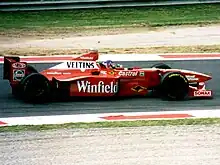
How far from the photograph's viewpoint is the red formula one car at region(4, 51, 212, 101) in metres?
13.1

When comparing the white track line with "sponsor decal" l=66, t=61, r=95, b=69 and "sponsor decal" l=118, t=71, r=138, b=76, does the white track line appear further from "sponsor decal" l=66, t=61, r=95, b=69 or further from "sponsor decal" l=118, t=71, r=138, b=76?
"sponsor decal" l=66, t=61, r=95, b=69

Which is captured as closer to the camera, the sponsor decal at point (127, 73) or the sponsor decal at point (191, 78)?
the sponsor decal at point (127, 73)

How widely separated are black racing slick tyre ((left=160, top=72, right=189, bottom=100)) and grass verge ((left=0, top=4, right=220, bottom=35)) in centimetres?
905

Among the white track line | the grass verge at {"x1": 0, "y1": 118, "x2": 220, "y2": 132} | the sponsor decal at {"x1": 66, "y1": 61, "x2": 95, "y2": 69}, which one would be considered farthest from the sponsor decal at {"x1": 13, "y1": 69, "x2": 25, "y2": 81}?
the grass verge at {"x1": 0, "y1": 118, "x2": 220, "y2": 132}

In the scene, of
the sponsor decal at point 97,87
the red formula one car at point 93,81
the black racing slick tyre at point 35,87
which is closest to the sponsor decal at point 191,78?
the red formula one car at point 93,81

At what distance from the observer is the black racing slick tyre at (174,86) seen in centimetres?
1354

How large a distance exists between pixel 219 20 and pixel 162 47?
4.80m

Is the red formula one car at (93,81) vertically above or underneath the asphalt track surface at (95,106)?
above

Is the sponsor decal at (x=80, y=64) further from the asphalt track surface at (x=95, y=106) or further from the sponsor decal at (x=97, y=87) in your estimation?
the asphalt track surface at (x=95, y=106)

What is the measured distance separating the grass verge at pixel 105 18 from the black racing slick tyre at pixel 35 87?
359 inches

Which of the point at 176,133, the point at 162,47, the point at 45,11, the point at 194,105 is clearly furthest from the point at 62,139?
the point at 45,11

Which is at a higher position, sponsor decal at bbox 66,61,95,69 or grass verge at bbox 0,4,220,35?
grass verge at bbox 0,4,220,35

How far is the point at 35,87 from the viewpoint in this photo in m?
13.1

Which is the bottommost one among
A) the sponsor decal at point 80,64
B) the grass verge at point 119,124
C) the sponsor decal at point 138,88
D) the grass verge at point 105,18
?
the grass verge at point 119,124
